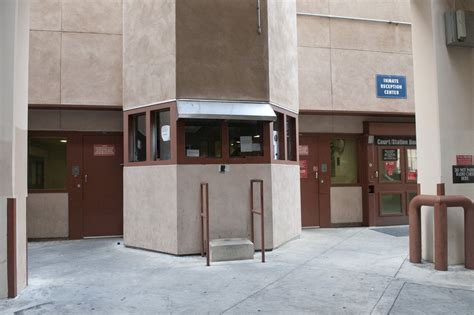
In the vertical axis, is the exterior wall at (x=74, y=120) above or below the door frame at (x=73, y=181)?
above

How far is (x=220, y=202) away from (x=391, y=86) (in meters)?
5.60

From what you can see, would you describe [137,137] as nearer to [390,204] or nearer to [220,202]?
[220,202]

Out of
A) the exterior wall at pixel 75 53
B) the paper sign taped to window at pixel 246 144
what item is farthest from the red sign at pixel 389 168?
the exterior wall at pixel 75 53

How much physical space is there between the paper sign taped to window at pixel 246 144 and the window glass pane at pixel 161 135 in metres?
1.27

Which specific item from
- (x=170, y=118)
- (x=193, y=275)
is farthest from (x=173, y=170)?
(x=193, y=275)

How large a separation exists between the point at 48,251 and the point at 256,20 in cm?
563

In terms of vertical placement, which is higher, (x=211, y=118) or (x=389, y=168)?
(x=211, y=118)

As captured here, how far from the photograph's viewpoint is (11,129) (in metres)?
4.65

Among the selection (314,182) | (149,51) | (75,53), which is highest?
(75,53)

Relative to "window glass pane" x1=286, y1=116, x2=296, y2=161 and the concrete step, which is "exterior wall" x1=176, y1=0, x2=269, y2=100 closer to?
"window glass pane" x1=286, y1=116, x2=296, y2=161

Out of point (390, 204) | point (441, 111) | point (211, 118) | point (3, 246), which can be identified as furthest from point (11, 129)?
point (390, 204)

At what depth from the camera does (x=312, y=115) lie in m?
9.80

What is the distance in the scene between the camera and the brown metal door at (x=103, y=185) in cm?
871

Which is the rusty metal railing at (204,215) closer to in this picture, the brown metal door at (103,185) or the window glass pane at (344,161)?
the brown metal door at (103,185)
